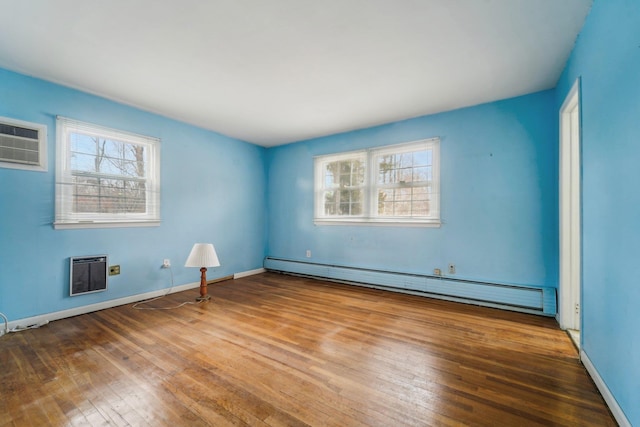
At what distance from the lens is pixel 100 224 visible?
323 centimetres

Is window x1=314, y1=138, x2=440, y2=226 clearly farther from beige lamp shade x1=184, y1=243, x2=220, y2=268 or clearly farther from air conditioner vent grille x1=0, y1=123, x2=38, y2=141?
air conditioner vent grille x1=0, y1=123, x2=38, y2=141

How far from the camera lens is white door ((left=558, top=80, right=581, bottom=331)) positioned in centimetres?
261

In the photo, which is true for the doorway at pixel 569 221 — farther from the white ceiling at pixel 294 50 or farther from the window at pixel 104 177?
the window at pixel 104 177

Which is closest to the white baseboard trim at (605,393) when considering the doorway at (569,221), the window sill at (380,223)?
the doorway at (569,221)

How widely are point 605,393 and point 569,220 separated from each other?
163cm

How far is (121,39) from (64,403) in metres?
2.62

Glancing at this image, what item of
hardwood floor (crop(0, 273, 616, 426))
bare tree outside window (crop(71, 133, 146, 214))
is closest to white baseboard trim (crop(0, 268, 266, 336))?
hardwood floor (crop(0, 273, 616, 426))

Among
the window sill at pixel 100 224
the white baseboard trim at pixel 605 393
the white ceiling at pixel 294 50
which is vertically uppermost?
the white ceiling at pixel 294 50

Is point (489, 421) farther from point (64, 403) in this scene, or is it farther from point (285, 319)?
point (64, 403)

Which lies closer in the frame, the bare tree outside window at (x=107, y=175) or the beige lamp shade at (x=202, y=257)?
the bare tree outside window at (x=107, y=175)

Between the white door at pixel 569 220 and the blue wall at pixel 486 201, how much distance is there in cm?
34

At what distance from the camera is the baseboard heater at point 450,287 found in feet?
9.98

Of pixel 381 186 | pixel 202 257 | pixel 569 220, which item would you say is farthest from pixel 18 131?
pixel 569 220

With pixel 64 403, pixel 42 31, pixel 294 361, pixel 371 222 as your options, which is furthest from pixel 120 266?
pixel 371 222
